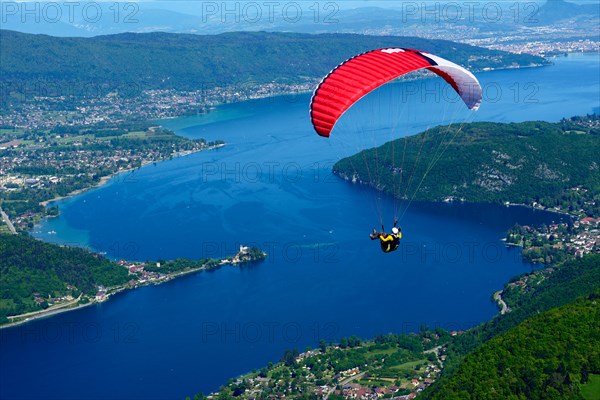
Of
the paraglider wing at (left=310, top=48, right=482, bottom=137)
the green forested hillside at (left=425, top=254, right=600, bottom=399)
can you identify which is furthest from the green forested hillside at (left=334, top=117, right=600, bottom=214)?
the paraglider wing at (left=310, top=48, right=482, bottom=137)

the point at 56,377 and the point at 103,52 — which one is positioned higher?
the point at 103,52

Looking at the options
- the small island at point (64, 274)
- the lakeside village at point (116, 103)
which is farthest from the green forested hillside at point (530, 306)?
the lakeside village at point (116, 103)

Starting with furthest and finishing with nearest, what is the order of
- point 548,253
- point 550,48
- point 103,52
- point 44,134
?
point 550,48
point 103,52
point 44,134
point 548,253

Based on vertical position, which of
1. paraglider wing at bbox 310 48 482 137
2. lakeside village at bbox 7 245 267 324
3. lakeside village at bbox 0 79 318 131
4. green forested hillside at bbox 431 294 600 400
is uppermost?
paraglider wing at bbox 310 48 482 137

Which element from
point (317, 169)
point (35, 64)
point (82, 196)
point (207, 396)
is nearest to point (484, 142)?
point (317, 169)

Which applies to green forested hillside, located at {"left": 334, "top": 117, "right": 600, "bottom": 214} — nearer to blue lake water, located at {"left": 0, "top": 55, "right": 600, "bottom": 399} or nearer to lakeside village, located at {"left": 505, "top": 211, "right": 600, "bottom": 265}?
blue lake water, located at {"left": 0, "top": 55, "right": 600, "bottom": 399}

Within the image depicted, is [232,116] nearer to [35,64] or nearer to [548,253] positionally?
[35,64]

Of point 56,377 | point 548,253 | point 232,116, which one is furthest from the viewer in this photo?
point 232,116

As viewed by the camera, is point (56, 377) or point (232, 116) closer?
point (56, 377)
